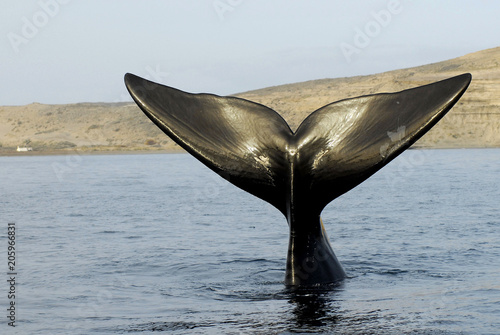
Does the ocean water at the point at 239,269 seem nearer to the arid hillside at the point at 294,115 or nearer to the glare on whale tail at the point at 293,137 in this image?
the glare on whale tail at the point at 293,137

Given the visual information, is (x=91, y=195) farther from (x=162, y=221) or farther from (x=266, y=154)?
(x=266, y=154)

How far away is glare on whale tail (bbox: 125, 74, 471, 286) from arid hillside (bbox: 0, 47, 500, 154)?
57.8m

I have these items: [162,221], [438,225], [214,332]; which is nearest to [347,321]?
[214,332]

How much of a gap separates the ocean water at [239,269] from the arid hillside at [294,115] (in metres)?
45.5

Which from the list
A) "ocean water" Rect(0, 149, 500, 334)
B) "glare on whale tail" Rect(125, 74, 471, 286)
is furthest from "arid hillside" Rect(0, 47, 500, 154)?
"glare on whale tail" Rect(125, 74, 471, 286)

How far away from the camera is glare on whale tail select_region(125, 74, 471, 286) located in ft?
20.0

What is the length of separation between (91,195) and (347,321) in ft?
59.2

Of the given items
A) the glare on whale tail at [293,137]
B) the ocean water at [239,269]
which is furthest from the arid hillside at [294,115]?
the glare on whale tail at [293,137]

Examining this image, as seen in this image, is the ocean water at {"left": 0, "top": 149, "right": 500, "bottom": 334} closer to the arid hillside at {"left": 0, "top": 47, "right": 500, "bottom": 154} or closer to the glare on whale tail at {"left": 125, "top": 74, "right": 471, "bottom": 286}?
the glare on whale tail at {"left": 125, "top": 74, "right": 471, "bottom": 286}

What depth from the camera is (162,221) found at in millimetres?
15664

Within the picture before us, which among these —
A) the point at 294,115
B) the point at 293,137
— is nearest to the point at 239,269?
the point at 293,137

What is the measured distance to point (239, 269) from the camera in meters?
9.21

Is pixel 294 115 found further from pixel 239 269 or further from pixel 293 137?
pixel 293 137

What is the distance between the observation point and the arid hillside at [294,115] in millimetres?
63000
